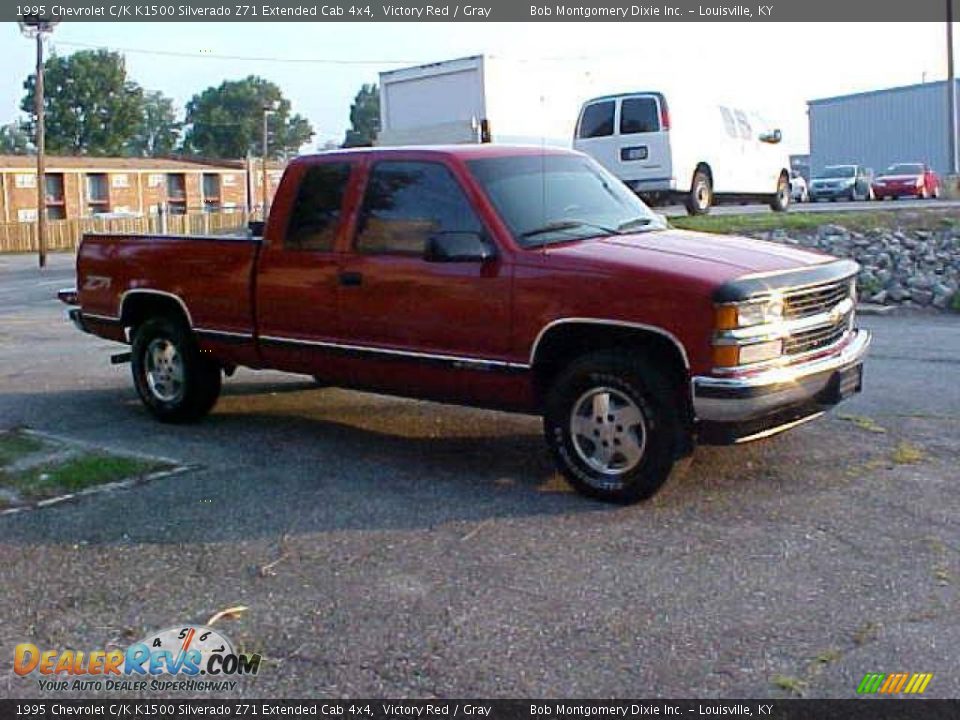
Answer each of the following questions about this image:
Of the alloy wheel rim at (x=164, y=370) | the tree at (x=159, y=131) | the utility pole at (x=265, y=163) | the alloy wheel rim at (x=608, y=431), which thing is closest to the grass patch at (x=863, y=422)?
the alloy wheel rim at (x=608, y=431)

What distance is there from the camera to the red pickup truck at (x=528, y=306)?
575cm

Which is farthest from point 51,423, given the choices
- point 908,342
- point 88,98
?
point 88,98

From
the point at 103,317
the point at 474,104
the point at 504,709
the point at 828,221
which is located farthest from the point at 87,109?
the point at 504,709

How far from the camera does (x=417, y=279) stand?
6625 mm

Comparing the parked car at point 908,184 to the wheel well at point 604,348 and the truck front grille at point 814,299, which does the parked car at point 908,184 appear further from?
the wheel well at point 604,348

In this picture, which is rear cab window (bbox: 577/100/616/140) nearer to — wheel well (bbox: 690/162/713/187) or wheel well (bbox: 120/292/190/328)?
wheel well (bbox: 690/162/713/187)

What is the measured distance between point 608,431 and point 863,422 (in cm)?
253

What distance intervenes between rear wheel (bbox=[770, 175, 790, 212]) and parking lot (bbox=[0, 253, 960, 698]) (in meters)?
14.8

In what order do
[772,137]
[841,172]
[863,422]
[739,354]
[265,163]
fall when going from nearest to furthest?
[739,354] < [863,422] < [772,137] < [841,172] < [265,163]

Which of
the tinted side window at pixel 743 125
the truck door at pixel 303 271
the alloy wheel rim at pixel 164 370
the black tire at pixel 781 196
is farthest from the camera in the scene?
the black tire at pixel 781 196

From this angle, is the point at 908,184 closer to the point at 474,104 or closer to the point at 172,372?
the point at 474,104

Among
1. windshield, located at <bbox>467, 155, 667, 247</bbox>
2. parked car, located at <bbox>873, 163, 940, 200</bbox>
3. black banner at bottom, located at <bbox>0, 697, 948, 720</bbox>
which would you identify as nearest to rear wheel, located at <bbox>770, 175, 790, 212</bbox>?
parked car, located at <bbox>873, 163, 940, 200</bbox>

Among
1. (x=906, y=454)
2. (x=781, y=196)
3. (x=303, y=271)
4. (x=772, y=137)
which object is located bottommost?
(x=906, y=454)

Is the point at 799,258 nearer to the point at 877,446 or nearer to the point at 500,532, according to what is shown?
the point at 877,446
